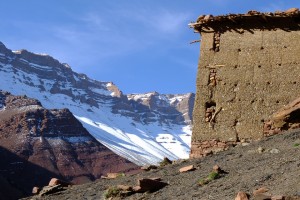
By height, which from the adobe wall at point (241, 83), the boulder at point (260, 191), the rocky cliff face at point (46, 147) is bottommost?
the boulder at point (260, 191)

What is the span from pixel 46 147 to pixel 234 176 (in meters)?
117

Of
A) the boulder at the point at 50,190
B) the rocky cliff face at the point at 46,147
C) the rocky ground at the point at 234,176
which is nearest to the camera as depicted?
the rocky ground at the point at 234,176

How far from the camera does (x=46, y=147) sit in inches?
4894

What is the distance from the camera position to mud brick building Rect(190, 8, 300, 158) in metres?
16.9

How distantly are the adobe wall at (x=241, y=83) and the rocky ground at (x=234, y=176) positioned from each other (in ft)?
7.21

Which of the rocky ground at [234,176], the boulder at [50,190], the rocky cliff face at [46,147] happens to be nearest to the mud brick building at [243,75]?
the rocky ground at [234,176]

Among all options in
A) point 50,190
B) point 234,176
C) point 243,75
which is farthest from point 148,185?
point 243,75

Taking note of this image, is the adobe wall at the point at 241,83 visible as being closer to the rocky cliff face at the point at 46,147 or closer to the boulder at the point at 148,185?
the boulder at the point at 148,185

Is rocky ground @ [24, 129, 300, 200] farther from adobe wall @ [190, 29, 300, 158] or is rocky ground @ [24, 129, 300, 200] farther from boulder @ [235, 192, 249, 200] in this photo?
adobe wall @ [190, 29, 300, 158]

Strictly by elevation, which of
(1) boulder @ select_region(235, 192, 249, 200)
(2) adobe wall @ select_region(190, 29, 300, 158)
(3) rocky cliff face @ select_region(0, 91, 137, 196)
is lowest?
(1) boulder @ select_region(235, 192, 249, 200)

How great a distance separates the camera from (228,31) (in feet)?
58.6

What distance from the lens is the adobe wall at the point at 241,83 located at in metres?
16.8

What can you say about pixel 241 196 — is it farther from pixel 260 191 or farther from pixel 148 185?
pixel 148 185

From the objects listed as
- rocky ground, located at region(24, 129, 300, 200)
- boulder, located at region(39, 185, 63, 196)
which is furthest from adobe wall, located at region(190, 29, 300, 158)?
boulder, located at region(39, 185, 63, 196)
